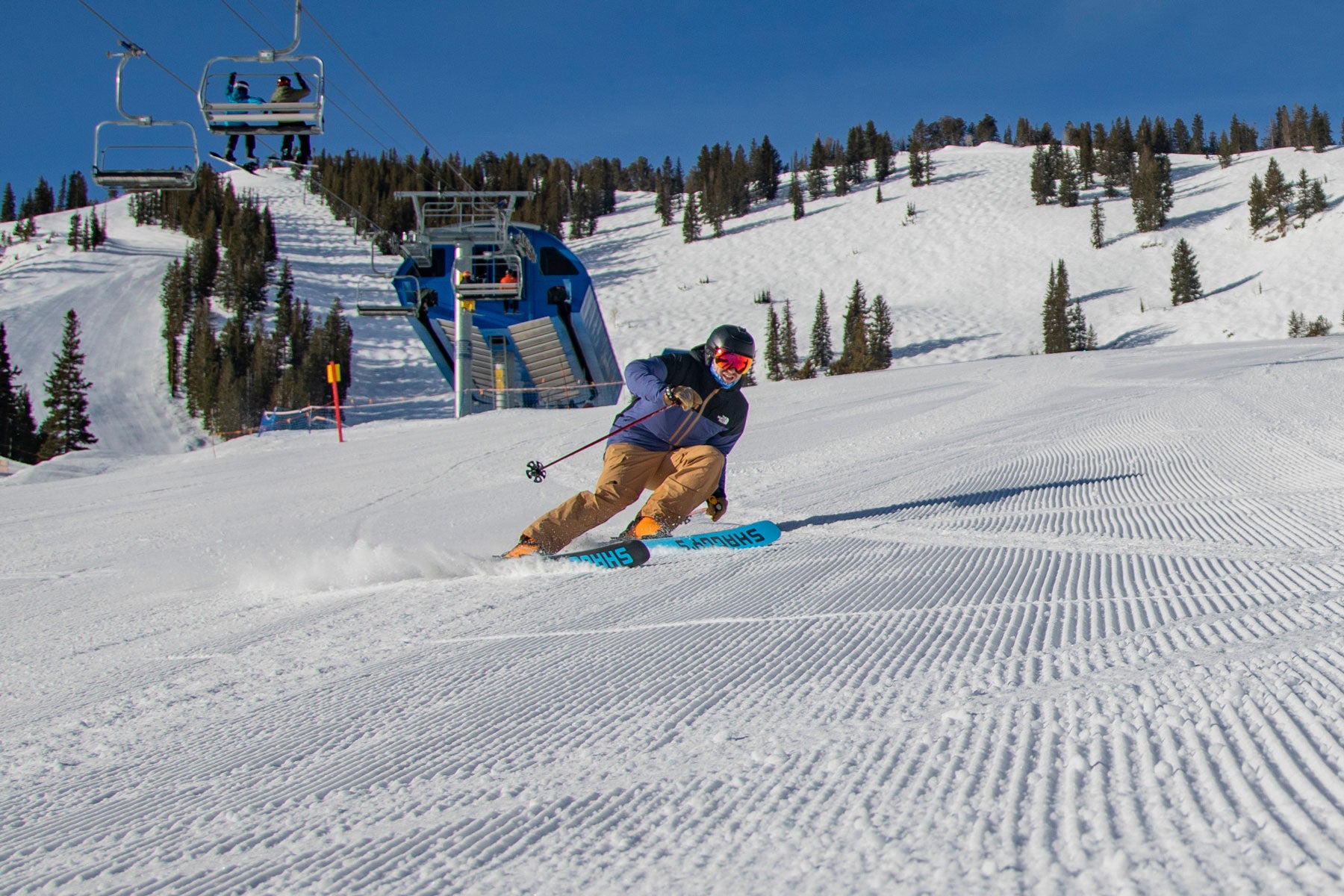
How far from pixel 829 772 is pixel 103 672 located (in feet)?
8.74

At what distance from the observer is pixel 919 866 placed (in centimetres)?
107

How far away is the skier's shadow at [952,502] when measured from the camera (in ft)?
16.8

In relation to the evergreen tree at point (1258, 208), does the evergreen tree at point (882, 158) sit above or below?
above

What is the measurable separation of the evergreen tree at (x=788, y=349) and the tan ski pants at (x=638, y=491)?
47.5m

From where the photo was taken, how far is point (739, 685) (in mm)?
1997

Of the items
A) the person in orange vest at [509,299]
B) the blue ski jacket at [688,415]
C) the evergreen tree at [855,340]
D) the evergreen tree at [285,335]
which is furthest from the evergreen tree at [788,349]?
the blue ski jacket at [688,415]

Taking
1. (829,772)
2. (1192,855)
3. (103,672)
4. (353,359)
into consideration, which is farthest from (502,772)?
(353,359)

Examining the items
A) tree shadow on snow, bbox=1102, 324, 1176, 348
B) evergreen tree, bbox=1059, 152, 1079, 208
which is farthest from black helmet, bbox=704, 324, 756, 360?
evergreen tree, bbox=1059, 152, 1079, 208

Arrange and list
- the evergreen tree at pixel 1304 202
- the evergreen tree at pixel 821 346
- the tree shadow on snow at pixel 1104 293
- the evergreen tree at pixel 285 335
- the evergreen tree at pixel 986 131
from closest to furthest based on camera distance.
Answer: the evergreen tree at pixel 285 335, the evergreen tree at pixel 821 346, the tree shadow on snow at pixel 1104 293, the evergreen tree at pixel 1304 202, the evergreen tree at pixel 986 131

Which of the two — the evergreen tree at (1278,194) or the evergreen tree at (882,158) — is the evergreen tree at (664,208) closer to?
the evergreen tree at (882,158)

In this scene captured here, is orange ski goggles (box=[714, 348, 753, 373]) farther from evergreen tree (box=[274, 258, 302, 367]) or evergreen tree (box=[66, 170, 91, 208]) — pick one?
evergreen tree (box=[66, 170, 91, 208])

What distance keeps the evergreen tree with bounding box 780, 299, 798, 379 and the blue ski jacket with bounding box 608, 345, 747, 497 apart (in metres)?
47.4

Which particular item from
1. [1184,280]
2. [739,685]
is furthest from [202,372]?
[1184,280]

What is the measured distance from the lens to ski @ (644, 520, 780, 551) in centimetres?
443
